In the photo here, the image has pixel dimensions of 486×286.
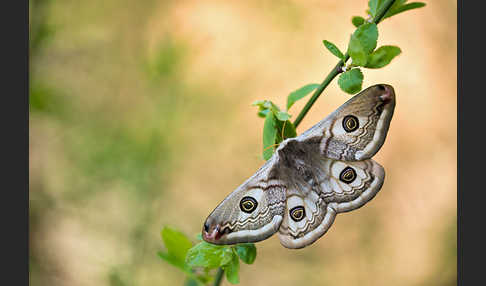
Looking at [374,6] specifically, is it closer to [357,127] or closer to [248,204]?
[357,127]

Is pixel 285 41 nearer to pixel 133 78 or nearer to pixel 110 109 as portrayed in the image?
pixel 133 78

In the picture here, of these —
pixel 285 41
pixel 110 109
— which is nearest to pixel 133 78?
pixel 110 109

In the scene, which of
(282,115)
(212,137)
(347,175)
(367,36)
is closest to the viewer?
(367,36)

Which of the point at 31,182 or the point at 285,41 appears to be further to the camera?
the point at 285,41

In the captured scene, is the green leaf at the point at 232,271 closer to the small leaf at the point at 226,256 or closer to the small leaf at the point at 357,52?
the small leaf at the point at 226,256

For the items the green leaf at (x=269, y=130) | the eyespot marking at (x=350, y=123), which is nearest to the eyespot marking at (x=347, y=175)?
the eyespot marking at (x=350, y=123)

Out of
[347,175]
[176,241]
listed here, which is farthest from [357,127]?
[176,241]

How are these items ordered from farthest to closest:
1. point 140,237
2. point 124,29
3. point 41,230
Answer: point 124,29
point 41,230
point 140,237

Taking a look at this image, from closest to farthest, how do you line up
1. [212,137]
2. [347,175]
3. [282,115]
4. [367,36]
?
1. [367,36]
2. [282,115]
3. [347,175]
4. [212,137]

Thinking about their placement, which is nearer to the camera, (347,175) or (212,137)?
(347,175)
